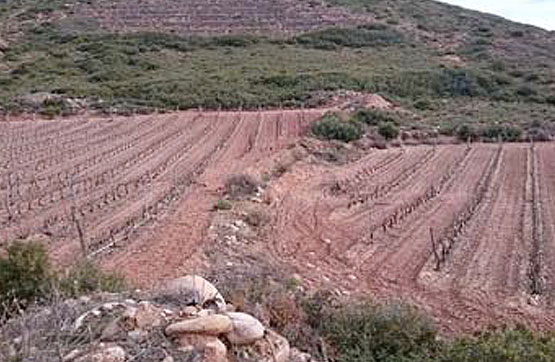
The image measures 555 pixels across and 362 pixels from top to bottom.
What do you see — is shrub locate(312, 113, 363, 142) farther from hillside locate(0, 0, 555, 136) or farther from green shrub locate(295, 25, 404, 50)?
green shrub locate(295, 25, 404, 50)

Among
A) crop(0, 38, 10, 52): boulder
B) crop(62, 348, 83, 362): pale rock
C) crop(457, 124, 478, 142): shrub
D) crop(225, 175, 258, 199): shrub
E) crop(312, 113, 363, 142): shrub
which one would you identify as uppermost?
crop(62, 348, 83, 362): pale rock

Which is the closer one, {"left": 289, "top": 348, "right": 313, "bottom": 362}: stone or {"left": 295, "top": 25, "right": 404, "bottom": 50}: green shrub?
{"left": 289, "top": 348, "right": 313, "bottom": 362}: stone

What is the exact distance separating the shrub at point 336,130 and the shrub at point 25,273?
1144 inches

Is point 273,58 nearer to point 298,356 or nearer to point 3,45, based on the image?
point 3,45

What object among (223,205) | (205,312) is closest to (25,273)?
(205,312)

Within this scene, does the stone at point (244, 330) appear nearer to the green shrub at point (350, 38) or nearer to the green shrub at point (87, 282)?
the green shrub at point (87, 282)

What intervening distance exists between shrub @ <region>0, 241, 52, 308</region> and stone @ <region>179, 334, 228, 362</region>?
3969mm

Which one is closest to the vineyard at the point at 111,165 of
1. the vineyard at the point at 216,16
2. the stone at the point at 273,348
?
the stone at the point at 273,348

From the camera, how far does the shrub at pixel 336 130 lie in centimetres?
4147

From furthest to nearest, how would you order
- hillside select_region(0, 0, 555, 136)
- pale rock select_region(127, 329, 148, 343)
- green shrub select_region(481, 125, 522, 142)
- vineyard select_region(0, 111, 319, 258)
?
1. hillside select_region(0, 0, 555, 136)
2. green shrub select_region(481, 125, 522, 142)
3. vineyard select_region(0, 111, 319, 258)
4. pale rock select_region(127, 329, 148, 343)

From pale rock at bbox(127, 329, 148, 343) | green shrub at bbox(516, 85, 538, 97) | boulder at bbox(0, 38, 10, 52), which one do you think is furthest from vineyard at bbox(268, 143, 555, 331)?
boulder at bbox(0, 38, 10, 52)

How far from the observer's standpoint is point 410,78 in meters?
63.2

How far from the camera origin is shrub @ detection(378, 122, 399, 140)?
4494cm

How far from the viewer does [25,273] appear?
484 inches
